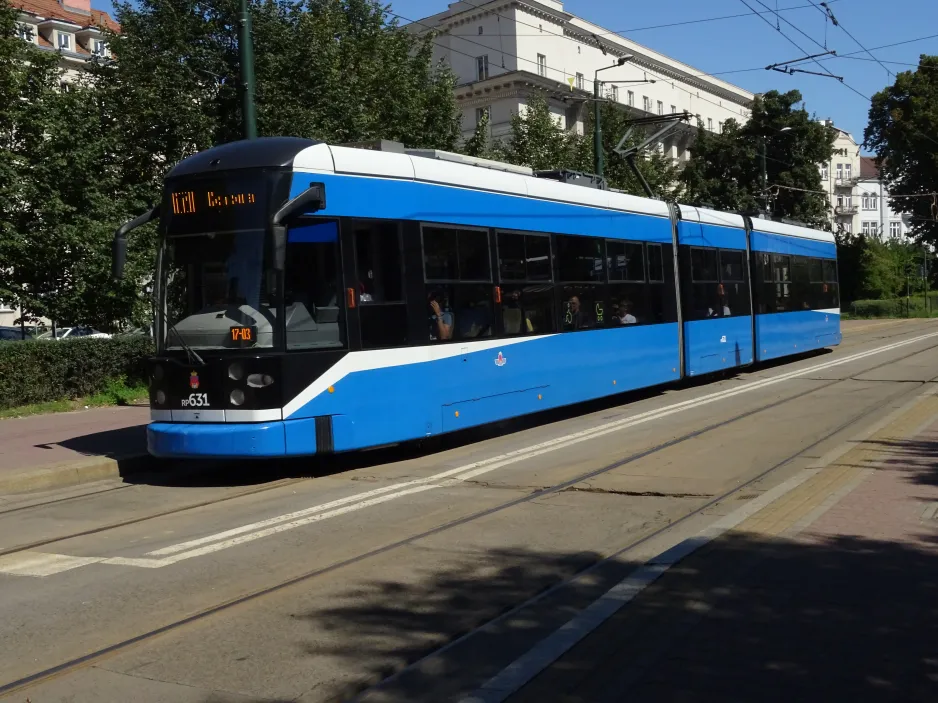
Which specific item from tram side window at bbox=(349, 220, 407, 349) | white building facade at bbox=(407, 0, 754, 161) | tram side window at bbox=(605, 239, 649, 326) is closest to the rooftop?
white building facade at bbox=(407, 0, 754, 161)

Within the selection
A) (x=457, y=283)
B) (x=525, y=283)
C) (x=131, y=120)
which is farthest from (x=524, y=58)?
(x=457, y=283)

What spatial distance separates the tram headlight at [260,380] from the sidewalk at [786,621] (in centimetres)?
473

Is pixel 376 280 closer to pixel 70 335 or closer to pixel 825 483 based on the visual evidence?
pixel 825 483

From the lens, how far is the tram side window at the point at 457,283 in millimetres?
11742

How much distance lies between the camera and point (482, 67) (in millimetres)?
57438

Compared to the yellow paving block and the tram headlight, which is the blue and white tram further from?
the yellow paving block

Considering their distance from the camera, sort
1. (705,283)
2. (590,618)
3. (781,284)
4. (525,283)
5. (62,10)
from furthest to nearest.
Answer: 1. (62,10)
2. (781,284)
3. (705,283)
4. (525,283)
5. (590,618)

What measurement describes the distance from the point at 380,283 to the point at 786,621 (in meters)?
6.53

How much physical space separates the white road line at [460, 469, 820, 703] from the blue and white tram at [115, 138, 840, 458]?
4.37 m

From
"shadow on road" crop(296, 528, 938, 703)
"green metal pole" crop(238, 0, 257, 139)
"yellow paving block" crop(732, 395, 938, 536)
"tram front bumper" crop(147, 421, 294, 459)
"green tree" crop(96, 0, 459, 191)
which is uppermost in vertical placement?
"green tree" crop(96, 0, 459, 191)

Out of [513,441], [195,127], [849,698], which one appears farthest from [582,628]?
[195,127]

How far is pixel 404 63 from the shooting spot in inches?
1228

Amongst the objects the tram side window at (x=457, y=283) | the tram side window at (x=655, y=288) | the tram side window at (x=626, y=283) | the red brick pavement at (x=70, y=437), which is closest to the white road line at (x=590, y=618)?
the tram side window at (x=457, y=283)

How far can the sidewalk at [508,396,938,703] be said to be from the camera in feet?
14.7
